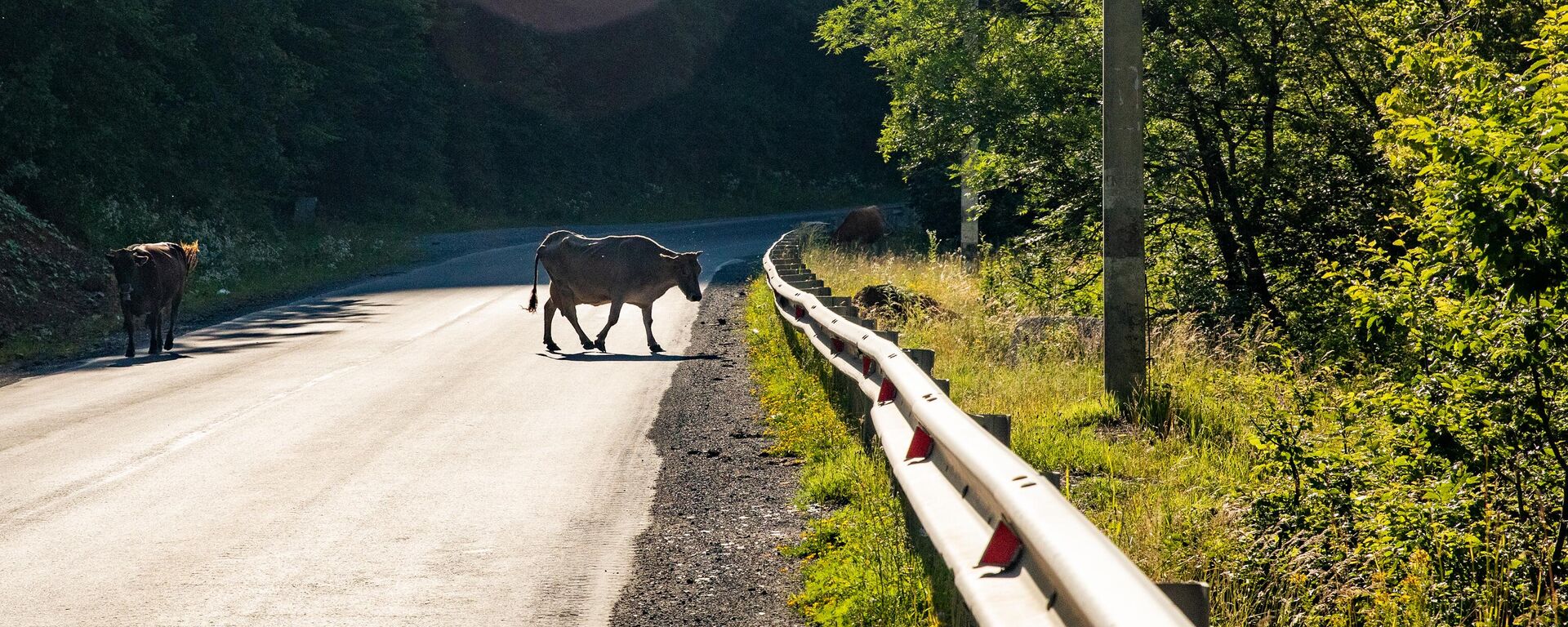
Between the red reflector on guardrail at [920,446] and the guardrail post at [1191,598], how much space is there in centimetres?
293

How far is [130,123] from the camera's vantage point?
1230 inches

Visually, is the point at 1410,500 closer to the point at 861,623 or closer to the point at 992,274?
the point at 861,623

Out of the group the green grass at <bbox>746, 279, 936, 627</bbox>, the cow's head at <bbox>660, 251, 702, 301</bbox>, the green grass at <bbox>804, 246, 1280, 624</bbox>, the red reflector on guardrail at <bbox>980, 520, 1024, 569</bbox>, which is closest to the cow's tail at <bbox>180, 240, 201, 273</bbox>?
the cow's head at <bbox>660, 251, 702, 301</bbox>

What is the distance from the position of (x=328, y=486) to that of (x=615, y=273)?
32.0ft

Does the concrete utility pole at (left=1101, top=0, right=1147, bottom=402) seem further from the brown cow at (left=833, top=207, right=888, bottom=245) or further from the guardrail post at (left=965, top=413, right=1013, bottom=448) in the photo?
the brown cow at (left=833, top=207, right=888, bottom=245)

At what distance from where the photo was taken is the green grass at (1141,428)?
18.8 feet

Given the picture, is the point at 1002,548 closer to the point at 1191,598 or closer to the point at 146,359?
the point at 1191,598

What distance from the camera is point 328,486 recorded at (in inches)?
320

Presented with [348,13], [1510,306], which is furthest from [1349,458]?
[348,13]

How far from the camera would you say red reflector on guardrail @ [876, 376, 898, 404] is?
7258mm

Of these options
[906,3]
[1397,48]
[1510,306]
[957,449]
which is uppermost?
[906,3]

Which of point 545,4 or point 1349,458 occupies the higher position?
point 545,4

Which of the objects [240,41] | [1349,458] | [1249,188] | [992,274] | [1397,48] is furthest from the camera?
[240,41]

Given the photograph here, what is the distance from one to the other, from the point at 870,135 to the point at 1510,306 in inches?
2514
